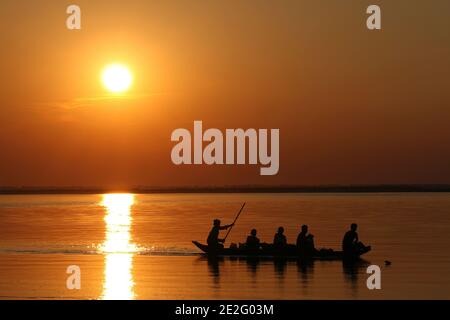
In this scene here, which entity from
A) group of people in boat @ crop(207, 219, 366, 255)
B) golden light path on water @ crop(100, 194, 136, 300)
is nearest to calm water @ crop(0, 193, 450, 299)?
golden light path on water @ crop(100, 194, 136, 300)

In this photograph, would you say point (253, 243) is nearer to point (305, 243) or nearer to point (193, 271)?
point (305, 243)

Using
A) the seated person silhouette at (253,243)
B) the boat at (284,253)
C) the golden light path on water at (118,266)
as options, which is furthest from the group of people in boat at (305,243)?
the golden light path on water at (118,266)

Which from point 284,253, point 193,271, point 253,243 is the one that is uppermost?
point 253,243

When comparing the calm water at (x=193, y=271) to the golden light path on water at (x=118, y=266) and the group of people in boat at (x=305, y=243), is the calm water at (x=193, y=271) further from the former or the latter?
the group of people in boat at (x=305, y=243)

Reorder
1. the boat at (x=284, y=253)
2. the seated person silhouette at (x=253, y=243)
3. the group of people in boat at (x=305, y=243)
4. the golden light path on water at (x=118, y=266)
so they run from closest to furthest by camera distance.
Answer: the golden light path on water at (x=118, y=266) < the group of people in boat at (x=305, y=243) < the boat at (x=284, y=253) < the seated person silhouette at (x=253, y=243)

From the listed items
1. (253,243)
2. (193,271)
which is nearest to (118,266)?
(193,271)

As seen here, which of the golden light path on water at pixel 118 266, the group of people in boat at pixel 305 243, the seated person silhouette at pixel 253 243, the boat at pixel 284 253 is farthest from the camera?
the seated person silhouette at pixel 253 243

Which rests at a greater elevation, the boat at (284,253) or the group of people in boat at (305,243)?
the group of people in boat at (305,243)

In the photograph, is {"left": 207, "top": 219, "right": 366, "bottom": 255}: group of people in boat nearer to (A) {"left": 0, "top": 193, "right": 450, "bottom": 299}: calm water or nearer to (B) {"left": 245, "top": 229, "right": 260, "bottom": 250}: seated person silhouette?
(B) {"left": 245, "top": 229, "right": 260, "bottom": 250}: seated person silhouette

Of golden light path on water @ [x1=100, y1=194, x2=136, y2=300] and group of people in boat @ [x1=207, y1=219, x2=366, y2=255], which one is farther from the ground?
group of people in boat @ [x1=207, y1=219, x2=366, y2=255]
